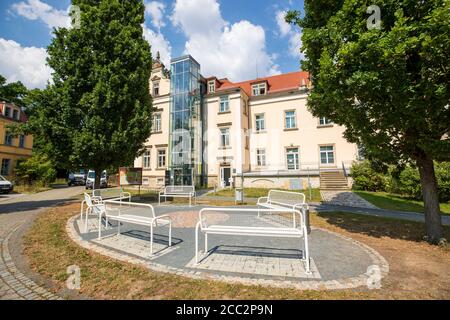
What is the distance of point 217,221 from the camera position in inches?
304

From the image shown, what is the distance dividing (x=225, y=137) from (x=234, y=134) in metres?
1.12

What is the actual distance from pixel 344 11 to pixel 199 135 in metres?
19.6

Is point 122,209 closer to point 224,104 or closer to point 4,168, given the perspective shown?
point 224,104

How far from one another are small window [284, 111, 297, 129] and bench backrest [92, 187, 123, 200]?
18840mm

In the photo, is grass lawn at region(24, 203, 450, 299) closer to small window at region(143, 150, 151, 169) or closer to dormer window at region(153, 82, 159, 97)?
small window at region(143, 150, 151, 169)

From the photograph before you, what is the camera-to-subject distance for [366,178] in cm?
1723

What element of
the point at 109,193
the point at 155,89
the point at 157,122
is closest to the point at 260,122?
the point at 157,122

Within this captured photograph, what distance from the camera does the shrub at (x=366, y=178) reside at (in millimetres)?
16619

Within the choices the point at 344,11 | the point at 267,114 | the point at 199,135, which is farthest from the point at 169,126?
the point at 344,11

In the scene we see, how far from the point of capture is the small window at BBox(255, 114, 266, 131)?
80.6 feet

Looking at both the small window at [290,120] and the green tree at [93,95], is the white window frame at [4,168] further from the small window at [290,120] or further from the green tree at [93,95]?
the small window at [290,120]

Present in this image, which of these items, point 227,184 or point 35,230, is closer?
point 35,230

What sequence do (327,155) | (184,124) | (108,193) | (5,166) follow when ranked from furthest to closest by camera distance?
1. (5,166)
2. (184,124)
3. (327,155)
4. (108,193)
